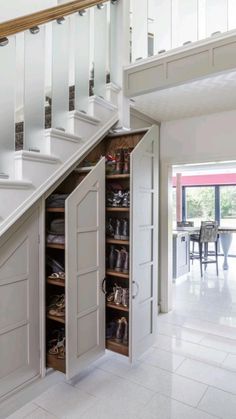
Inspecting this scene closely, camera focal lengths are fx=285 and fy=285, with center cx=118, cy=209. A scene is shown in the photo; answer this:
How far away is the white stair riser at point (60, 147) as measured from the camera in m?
2.07

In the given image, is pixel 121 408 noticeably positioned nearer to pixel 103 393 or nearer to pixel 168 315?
pixel 103 393

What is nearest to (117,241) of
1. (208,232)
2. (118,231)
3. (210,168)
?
(118,231)

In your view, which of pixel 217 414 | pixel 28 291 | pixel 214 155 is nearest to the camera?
pixel 217 414

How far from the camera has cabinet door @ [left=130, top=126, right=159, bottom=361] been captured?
2451mm

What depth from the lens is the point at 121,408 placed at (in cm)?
214

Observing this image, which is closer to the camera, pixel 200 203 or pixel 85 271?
pixel 85 271

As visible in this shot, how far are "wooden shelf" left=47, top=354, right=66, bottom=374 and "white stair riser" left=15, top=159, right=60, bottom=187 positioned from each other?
4.78ft

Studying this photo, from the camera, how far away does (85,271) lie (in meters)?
2.32

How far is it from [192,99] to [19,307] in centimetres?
264

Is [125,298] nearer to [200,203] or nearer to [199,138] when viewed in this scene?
[199,138]

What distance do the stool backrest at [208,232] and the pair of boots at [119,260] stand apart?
4060 millimetres

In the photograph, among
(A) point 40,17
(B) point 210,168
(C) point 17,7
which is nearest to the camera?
(A) point 40,17

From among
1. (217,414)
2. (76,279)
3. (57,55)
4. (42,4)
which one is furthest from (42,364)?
(42,4)

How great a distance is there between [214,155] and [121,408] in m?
2.78
